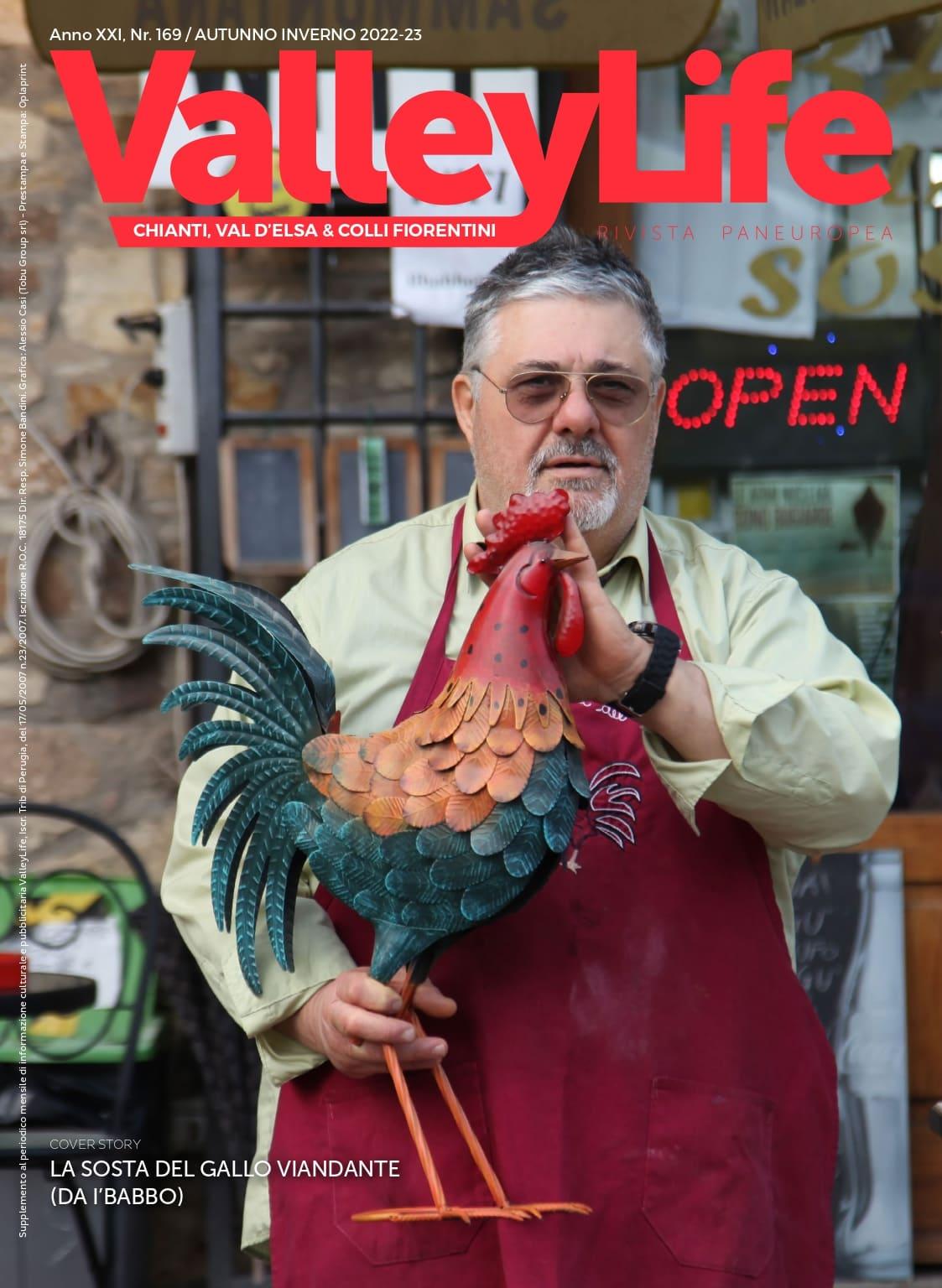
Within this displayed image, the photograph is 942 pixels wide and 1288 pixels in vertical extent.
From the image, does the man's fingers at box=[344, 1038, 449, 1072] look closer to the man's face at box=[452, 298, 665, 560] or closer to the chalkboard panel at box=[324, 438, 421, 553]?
the man's face at box=[452, 298, 665, 560]

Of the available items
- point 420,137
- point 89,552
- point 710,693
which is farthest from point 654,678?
point 89,552

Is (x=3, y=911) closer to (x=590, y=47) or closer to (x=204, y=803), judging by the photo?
(x=204, y=803)

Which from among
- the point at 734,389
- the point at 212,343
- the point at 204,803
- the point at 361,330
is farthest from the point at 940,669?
the point at 204,803

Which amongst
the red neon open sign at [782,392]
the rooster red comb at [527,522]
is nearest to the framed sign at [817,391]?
the red neon open sign at [782,392]

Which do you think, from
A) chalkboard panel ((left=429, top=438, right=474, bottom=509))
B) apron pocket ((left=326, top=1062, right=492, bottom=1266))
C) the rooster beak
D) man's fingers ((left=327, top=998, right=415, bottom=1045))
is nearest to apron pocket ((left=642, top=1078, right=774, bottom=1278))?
apron pocket ((left=326, top=1062, right=492, bottom=1266))

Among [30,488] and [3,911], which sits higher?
[30,488]

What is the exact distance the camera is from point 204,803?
1.80m

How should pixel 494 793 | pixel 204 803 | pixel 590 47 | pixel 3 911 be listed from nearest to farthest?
pixel 494 793
pixel 204 803
pixel 590 47
pixel 3 911

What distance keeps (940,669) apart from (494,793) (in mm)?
1976

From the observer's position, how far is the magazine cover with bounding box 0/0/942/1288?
5.63 ft

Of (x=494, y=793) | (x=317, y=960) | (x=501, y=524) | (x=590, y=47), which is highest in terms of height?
(x=590, y=47)

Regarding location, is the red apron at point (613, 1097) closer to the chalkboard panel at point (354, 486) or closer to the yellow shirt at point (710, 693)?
the yellow shirt at point (710, 693)

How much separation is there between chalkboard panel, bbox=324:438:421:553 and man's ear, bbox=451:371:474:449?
1.09m

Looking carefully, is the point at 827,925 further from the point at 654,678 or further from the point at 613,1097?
the point at 654,678
